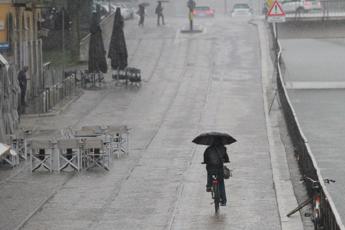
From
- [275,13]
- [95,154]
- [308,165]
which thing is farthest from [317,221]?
[275,13]

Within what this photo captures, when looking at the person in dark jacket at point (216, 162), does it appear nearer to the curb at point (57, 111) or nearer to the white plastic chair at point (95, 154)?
the white plastic chair at point (95, 154)

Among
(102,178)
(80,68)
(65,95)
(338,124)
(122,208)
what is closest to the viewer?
(122,208)

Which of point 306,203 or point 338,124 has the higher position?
point 306,203

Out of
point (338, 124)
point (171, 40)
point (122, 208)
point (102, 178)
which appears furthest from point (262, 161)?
point (171, 40)

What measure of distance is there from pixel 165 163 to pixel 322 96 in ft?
105

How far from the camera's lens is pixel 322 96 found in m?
59.6

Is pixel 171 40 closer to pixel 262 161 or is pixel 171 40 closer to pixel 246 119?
pixel 246 119

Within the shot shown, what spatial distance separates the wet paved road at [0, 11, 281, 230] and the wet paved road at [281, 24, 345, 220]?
8.67 ft

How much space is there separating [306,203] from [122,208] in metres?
4.01

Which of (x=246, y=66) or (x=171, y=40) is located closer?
(x=246, y=66)

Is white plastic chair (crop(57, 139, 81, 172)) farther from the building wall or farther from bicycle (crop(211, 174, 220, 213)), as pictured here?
the building wall

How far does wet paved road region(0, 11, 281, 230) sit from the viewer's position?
71.7 ft

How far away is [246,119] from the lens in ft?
124

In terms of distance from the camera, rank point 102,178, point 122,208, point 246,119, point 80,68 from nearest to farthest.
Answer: point 122,208, point 102,178, point 246,119, point 80,68
